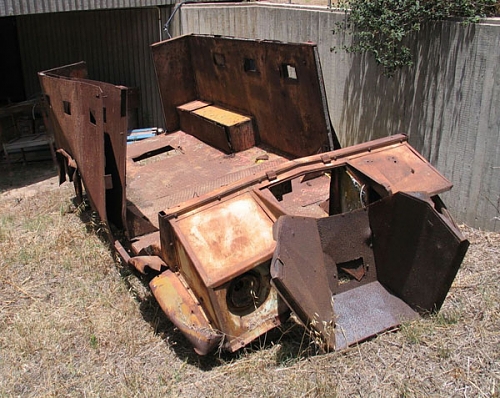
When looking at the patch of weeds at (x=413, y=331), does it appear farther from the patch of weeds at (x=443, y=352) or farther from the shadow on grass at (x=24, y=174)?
the shadow on grass at (x=24, y=174)

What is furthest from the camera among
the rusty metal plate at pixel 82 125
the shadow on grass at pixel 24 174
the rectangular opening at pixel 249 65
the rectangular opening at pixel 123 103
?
the shadow on grass at pixel 24 174

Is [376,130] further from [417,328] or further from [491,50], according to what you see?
[417,328]

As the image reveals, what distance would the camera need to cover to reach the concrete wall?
16.8ft

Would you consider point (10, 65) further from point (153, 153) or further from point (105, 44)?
point (153, 153)

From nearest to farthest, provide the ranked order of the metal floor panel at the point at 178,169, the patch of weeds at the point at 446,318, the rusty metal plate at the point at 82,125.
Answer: the patch of weeds at the point at 446,318 < the rusty metal plate at the point at 82,125 < the metal floor panel at the point at 178,169

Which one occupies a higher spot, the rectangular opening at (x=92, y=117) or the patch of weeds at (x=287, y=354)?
the rectangular opening at (x=92, y=117)

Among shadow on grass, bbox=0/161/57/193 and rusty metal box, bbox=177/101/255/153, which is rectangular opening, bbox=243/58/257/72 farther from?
shadow on grass, bbox=0/161/57/193

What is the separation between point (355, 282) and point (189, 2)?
679 cm

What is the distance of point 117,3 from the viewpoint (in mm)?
9047

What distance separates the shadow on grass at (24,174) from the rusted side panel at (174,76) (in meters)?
2.57

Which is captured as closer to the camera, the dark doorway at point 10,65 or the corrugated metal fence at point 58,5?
the corrugated metal fence at point 58,5

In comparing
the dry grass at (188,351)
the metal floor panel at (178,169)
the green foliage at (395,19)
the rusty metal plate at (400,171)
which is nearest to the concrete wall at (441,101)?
the green foliage at (395,19)

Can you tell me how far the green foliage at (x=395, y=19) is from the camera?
17.3ft

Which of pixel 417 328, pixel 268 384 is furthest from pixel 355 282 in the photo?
pixel 268 384
